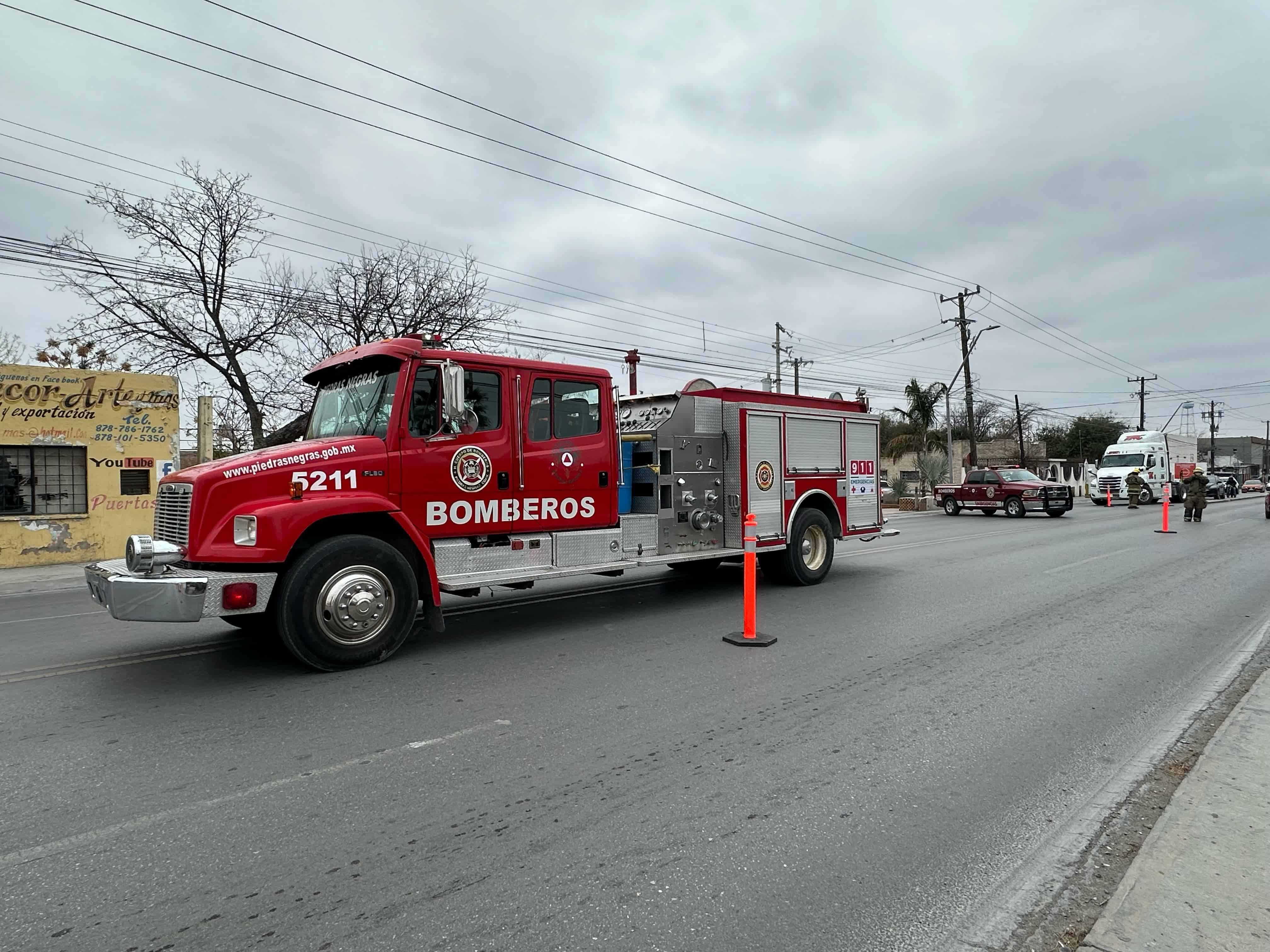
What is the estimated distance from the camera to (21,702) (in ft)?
16.6

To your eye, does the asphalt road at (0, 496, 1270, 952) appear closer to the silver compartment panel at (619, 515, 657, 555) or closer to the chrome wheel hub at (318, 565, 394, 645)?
the chrome wheel hub at (318, 565, 394, 645)

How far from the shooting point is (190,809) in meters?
3.47

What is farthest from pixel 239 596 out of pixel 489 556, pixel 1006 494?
pixel 1006 494

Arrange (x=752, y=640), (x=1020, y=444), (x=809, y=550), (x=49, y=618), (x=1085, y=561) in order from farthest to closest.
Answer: (x=1020, y=444)
(x=1085, y=561)
(x=809, y=550)
(x=49, y=618)
(x=752, y=640)

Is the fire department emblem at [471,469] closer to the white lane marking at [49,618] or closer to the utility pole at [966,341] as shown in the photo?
the white lane marking at [49,618]

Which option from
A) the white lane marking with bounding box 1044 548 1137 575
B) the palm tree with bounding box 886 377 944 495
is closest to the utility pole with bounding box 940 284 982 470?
the palm tree with bounding box 886 377 944 495

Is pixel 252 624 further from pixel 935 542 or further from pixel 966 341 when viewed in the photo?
pixel 966 341

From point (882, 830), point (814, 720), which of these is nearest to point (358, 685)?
point (814, 720)

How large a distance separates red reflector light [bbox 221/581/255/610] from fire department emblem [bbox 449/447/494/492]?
69.9 inches

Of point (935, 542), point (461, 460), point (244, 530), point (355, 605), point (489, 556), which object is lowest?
point (935, 542)

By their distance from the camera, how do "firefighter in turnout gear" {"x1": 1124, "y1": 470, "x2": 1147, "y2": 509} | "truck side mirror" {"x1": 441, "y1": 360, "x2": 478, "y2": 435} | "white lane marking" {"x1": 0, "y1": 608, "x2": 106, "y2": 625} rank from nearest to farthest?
"truck side mirror" {"x1": 441, "y1": 360, "x2": 478, "y2": 435}, "white lane marking" {"x1": 0, "y1": 608, "x2": 106, "y2": 625}, "firefighter in turnout gear" {"x1": 1124, "y1": 470, "x2": 1147, "y2": 509}

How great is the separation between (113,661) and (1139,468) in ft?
128

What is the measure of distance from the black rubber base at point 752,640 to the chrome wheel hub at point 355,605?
9.52ft

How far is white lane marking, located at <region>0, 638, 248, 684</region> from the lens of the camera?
579cm
